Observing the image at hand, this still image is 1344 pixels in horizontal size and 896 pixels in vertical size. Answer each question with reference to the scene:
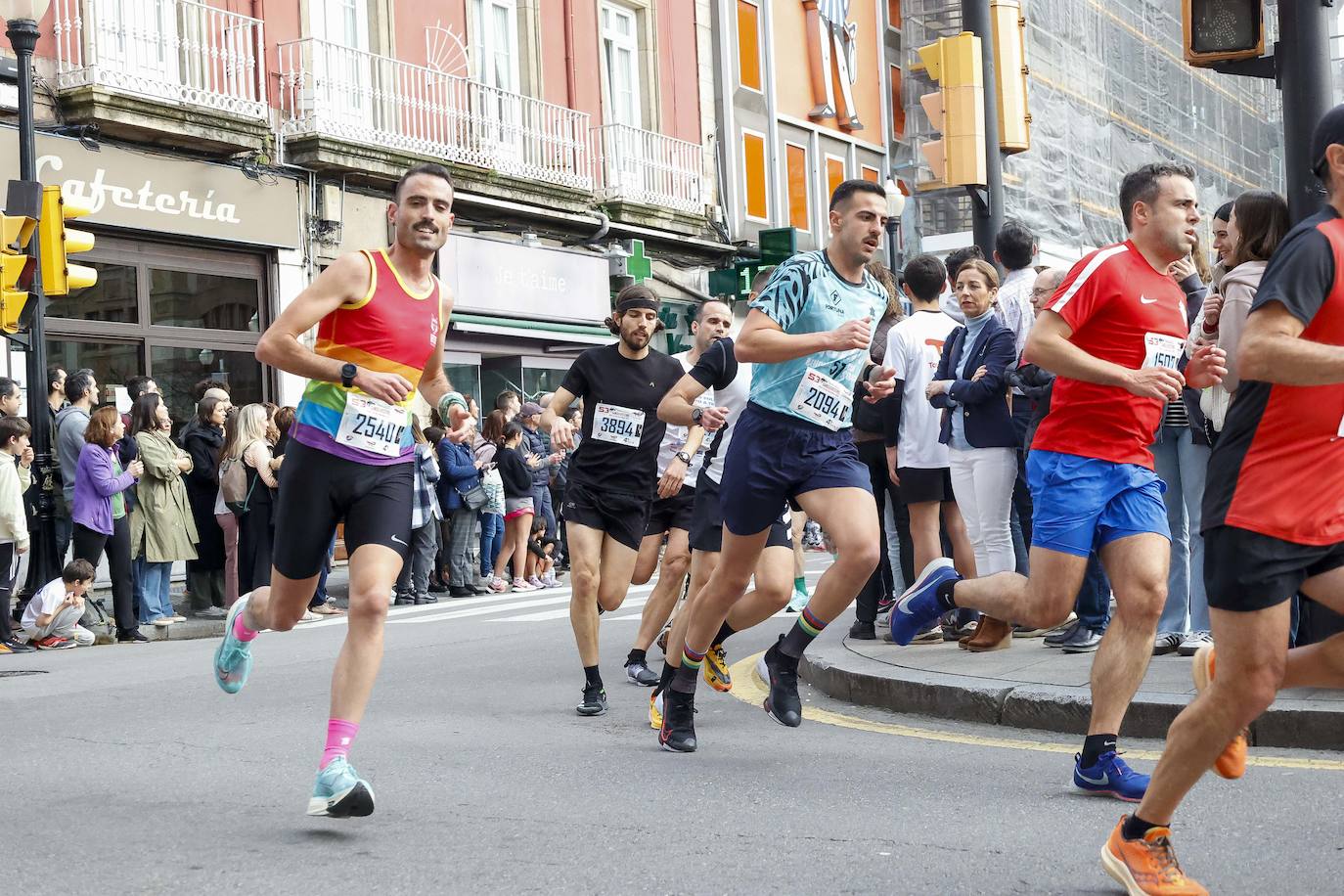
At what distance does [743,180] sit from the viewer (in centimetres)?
3067

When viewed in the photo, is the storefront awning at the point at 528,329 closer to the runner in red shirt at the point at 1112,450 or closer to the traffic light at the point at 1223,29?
→ the traffic light at the point at 1223,29

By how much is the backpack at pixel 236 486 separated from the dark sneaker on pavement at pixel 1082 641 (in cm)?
→ 816

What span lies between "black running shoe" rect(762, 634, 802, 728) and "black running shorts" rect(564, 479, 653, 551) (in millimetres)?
1500

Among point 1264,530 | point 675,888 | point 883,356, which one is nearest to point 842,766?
point 675,888

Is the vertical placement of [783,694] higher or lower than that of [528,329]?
lower

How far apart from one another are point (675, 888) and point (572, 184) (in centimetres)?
2155

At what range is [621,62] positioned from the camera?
27.9 metres

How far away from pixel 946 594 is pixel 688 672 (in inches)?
41.3

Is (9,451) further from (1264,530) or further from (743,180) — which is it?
(743,180)

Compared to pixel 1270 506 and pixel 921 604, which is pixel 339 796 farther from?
pixel 1270 506

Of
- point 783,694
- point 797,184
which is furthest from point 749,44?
point 783,694

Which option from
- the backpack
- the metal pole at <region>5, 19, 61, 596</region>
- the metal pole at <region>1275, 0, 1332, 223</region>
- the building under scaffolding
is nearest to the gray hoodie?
the metal pole at <region>5, 19, 61, 596</region>

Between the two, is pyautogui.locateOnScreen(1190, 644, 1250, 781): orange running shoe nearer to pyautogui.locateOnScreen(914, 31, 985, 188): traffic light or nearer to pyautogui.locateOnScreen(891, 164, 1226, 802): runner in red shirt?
pyautogui.locateOnScreen(891, 164, 1226, 802): runner in red shirt

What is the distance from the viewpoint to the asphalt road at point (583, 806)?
4391mm
